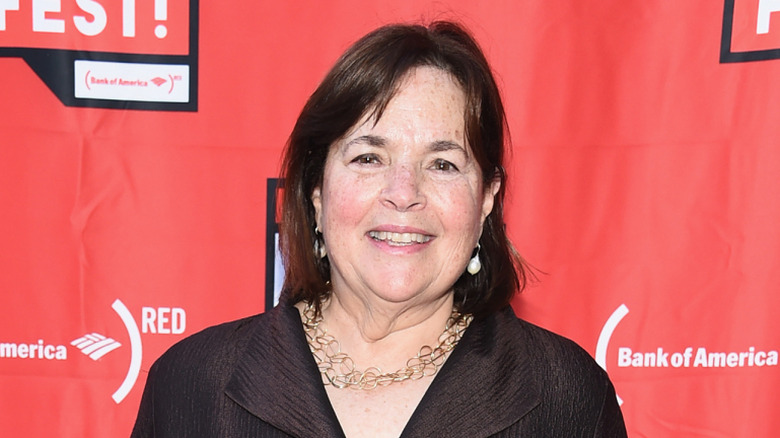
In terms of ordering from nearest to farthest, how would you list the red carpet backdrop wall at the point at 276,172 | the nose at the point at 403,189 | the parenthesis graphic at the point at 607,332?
the nose at the point at 403,189 < the red carpet backdrop wall at the point at 276,172 < the parenthesis graphic at the point at 607,332

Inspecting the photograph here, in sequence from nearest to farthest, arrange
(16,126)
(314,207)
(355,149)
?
(355,149) → (314,207) → (16,126)

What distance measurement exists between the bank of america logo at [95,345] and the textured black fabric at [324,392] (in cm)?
57

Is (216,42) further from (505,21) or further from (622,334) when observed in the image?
(622,334)

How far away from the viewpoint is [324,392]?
1.38m

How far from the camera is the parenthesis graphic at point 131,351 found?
2.03m

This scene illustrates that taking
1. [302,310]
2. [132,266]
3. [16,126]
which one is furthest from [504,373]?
[16,126]

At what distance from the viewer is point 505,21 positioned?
2004 millimetres

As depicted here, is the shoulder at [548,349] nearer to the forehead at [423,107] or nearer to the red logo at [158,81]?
the forehead at [423,107]

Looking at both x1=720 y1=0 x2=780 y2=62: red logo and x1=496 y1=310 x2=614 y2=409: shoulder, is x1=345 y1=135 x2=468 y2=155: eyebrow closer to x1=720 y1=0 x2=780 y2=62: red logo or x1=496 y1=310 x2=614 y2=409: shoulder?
x1=496 y1=310 x2=614 y2=409: shoulder

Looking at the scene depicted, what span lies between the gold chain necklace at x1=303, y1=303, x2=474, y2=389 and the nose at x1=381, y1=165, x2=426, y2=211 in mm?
325

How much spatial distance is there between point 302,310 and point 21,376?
914 millimetres

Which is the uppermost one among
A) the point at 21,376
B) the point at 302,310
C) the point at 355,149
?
the point at 355,149

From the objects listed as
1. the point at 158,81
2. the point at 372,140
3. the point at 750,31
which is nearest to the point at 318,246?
the point at 372,140

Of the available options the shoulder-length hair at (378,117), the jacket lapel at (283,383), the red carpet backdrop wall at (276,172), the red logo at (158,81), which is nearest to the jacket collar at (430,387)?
the jacket lapel at (283,383)
